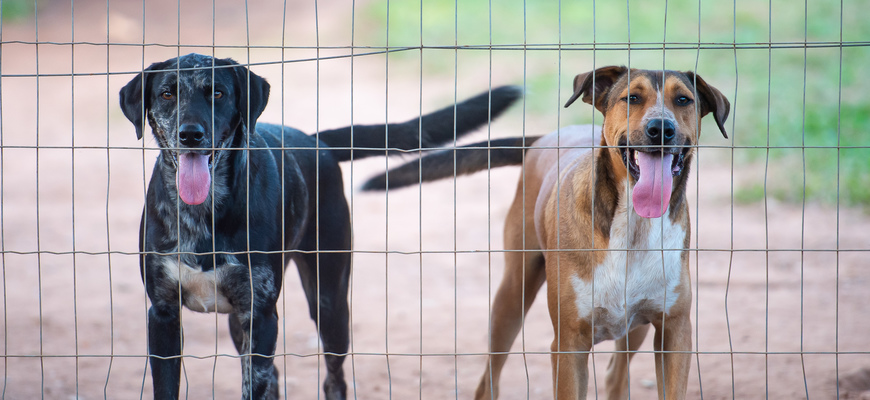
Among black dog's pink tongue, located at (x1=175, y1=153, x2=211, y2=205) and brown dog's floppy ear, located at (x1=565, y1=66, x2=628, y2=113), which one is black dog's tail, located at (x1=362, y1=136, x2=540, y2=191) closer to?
brown dog's floppy ear, located at (x1=565, y1=66, x2=628, y2=113)

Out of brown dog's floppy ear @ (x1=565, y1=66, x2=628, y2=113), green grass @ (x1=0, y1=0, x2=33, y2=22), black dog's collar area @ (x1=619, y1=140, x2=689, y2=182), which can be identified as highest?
green grass @ (x1=0, y1=0, x2=33, y2=22)

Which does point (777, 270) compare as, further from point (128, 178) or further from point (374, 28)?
point (374, 28)

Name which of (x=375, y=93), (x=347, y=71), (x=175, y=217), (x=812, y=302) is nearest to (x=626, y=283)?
(x=175, y=217)

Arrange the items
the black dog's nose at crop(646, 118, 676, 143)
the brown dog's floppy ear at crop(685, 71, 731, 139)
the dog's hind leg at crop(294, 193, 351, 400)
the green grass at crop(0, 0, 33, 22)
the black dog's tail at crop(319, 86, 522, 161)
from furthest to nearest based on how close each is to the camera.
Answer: the green grass at crop(0, 0, 33, 22)
the black dog's tail at crop(319, 86, 522, 161)
the dog's hind leg at crop(294, 193, 351, 400)
the brown dog's floppy ear at crop(685, 71, 731, 139)
the black dog's nose at crop(646, 118, 676, 143)

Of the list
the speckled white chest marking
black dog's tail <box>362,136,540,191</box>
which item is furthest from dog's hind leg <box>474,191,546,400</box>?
the speckled white chest marking

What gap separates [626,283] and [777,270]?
4.21m

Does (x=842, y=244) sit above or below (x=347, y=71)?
below

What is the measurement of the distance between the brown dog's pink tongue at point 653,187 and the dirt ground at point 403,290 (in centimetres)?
14

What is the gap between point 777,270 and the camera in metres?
6.83

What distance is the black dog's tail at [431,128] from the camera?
13.9ft

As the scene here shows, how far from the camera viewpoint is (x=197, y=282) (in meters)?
3.28

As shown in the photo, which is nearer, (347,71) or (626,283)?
(626,283)

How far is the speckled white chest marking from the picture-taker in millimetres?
3260

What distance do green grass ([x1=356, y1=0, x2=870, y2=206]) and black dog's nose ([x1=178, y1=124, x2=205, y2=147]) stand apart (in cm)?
595
